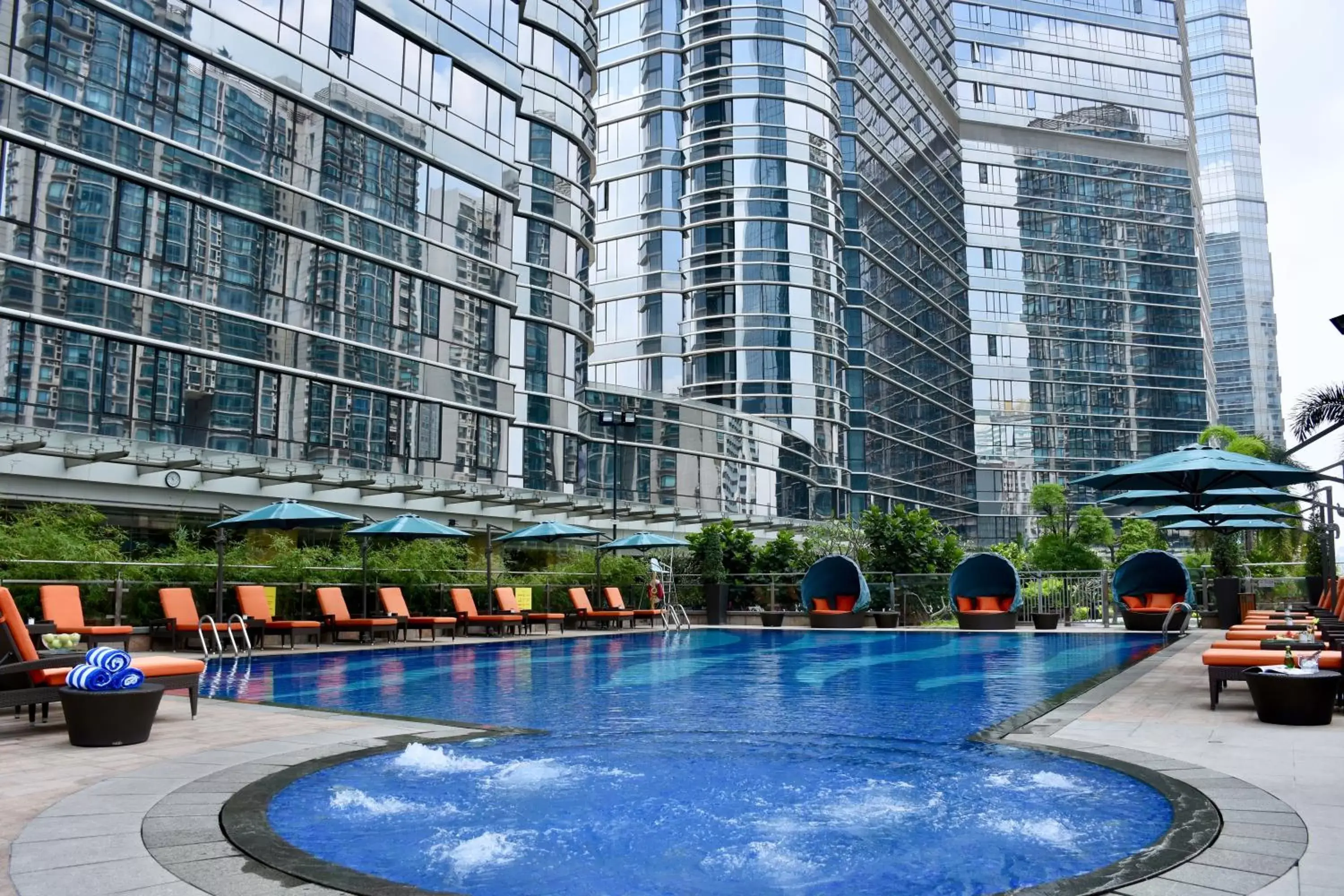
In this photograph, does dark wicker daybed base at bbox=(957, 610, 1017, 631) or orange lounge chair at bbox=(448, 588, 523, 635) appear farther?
dark wicker daybed base at bbox=(957, 610, 1017, 631)

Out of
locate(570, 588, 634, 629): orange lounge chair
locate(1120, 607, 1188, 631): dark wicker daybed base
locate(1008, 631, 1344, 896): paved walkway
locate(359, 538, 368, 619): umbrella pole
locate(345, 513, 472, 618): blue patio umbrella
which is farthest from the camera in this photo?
locate(570, 588, 634, 629): orange lounge chair

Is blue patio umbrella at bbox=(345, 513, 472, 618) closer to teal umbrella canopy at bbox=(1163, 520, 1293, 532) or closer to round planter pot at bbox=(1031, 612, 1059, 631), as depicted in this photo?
round planter pot at bbox=(1031, 612, 1059, 631)

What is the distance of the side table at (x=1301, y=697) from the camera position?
7645mm

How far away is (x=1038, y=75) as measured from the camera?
8738 centimetres

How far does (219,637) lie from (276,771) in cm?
1166

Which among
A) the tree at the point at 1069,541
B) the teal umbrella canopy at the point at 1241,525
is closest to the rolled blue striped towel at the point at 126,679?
the teal umbrella canopy at the point at 1241,525

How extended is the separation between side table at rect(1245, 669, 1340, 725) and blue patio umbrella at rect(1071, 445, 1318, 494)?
18.4ft

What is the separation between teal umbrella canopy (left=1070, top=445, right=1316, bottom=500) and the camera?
13648 millimetres

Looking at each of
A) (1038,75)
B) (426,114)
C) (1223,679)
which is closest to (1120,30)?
(1038,75)

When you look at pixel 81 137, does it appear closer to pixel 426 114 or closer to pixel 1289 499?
pixel 426 114

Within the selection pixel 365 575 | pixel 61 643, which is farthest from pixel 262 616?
pixel 61 643

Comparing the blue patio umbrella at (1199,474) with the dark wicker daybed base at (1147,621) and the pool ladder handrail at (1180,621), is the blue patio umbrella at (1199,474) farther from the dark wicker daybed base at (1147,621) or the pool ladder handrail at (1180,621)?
the dark wicker daybed base at (1147,621)

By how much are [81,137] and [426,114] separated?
11.8 meters

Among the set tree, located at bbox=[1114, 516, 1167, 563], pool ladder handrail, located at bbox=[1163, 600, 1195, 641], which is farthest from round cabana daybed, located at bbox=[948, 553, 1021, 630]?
Answer: tree, located at bbox=[1114, 516, 1167, 563]
